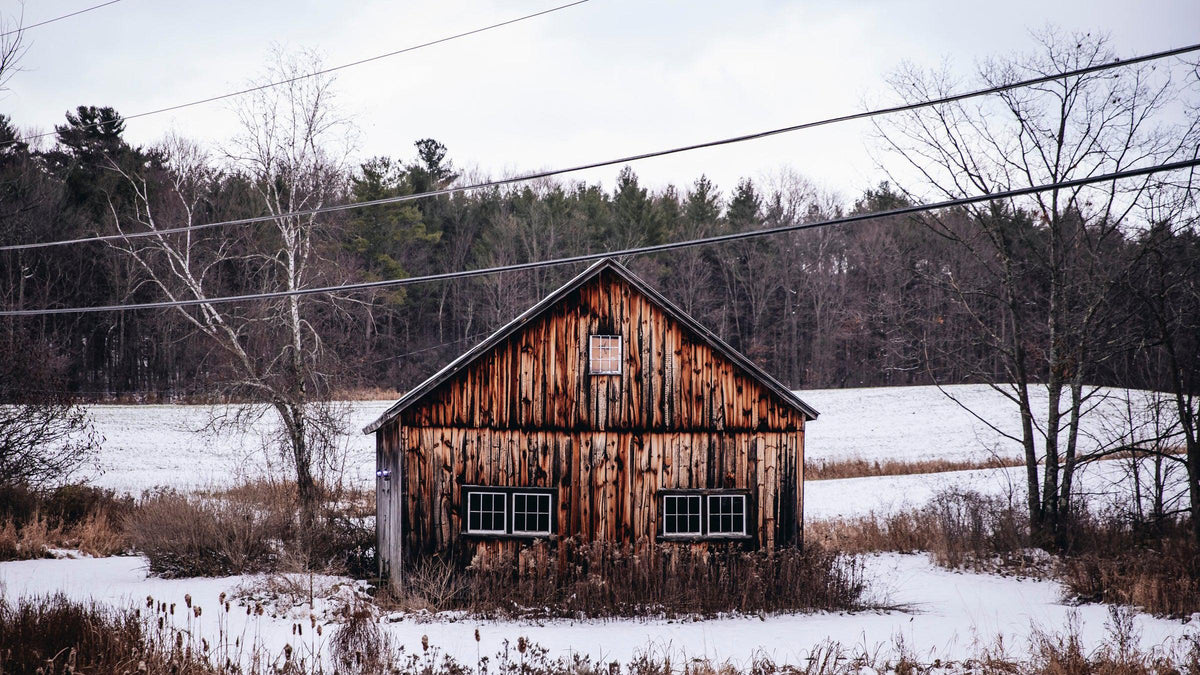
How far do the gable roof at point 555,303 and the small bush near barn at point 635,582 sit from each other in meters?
2.75

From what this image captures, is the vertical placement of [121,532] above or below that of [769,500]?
below

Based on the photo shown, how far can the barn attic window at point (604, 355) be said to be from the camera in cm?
1611

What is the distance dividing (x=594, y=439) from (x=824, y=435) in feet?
92.2

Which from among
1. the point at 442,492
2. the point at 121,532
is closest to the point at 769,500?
the point at 442,492

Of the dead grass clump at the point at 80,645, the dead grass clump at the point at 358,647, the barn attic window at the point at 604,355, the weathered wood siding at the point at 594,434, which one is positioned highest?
the barn attic window at the point at 604,355

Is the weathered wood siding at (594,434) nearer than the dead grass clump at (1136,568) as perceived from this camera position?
No

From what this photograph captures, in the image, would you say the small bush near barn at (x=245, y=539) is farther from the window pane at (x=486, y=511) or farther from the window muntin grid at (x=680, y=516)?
the window muntin grid at (x=680, y=516)

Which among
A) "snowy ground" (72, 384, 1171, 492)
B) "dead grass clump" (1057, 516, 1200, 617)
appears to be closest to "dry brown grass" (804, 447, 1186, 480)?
"snowy ground" (72, 384, 1171, 492)

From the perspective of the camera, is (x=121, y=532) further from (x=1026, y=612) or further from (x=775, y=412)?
(x=1026, y=612)

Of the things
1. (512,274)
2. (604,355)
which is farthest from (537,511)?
(512,274)

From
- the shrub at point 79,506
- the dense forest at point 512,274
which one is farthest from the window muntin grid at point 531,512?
the dense forest at point 512,274

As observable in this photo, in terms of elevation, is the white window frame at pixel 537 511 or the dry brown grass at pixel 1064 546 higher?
the white window frame at pixel 537 511

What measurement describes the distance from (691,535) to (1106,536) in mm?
10237

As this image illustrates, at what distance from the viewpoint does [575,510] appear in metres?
15.8
